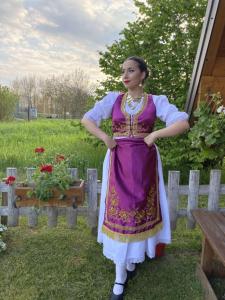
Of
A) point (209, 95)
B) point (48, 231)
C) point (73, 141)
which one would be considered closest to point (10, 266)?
point (48, 231)

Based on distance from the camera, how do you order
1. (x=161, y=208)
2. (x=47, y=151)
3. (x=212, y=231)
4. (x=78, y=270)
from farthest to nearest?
(x=47, y=151) < (x=78, y=270) < (x=161, y=208) < (x=212, y=231)

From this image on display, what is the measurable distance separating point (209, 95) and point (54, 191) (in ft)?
7.24

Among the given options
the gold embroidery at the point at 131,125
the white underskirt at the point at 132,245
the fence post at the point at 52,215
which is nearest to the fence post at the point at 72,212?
the fence post at the point at 52,215

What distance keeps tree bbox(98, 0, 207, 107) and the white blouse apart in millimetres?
3751


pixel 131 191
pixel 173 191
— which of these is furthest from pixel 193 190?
pixel 131 191

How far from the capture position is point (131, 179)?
8.63 ft

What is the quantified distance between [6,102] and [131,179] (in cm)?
1564

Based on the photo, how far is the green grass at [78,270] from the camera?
2832mm

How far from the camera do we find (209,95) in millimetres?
4344

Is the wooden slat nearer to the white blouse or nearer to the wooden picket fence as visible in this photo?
the wooden picket fence

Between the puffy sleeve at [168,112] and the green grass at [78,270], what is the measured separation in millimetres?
1308

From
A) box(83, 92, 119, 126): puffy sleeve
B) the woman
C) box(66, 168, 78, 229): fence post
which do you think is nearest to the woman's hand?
the woman

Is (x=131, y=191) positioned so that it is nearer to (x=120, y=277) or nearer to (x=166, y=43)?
(x=120, y=277)

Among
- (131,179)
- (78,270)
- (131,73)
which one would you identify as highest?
(131,73)
